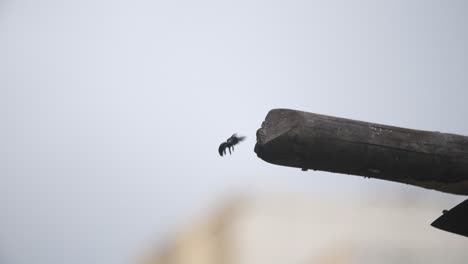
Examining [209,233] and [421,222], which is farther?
[209,233]

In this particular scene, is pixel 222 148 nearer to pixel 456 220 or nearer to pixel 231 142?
pixel 231 142

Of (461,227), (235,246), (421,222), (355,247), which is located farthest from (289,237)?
(461,227)

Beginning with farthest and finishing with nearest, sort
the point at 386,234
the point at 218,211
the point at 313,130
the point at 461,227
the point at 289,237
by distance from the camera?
the point at 218,211
the point at 386,234
the point at 289,237
the point at 461,227
the point at 313,130

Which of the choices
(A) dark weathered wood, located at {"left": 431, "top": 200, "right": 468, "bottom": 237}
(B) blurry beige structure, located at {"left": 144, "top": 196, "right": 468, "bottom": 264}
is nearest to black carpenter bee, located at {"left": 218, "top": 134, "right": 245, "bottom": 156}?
(A) dark weathered wood, located at {"left": 431, "top": 200, "right": 468, "bottom": 237}

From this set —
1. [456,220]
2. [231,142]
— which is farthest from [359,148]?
[231,142]

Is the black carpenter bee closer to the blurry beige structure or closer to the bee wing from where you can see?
the bee wing

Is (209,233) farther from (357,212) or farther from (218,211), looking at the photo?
(357,212)
